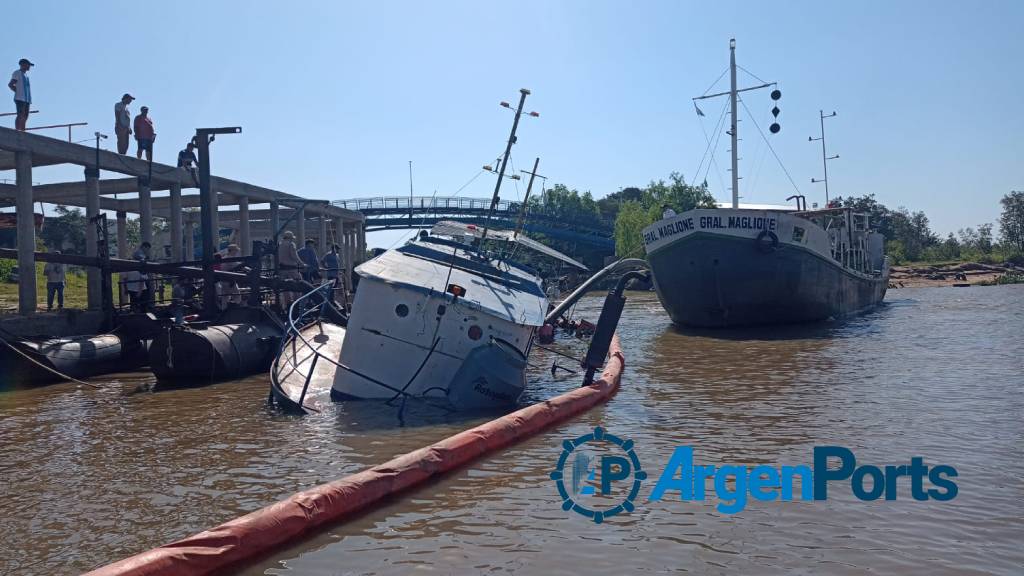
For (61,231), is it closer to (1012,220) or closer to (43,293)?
(43,293)

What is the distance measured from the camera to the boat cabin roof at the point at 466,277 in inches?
462

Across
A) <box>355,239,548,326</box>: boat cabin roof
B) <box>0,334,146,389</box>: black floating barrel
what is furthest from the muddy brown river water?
<box>355,239,548,326</box>: boat cabin roof

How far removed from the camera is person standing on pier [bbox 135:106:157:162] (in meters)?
19.6

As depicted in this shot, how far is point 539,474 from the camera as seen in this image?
767cm

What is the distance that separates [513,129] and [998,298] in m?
32.1

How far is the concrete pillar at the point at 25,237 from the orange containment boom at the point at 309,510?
458 inches

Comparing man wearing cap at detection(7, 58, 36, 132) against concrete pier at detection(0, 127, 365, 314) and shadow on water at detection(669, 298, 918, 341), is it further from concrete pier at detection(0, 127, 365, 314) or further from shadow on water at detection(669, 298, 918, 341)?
shadow on water at detection(669, 298, 918, 341)

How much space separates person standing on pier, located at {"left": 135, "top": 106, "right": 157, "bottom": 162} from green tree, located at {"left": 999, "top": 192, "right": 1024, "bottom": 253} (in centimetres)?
8346

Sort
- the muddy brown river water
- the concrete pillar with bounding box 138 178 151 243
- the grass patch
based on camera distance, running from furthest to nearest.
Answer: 1. the grass patch
2. the concrete pillar with bounding box 138 178 151 243
3. the muddy brown river water

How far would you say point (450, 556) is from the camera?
560 cm

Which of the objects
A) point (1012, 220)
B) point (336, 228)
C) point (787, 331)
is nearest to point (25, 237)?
point (336, 228)

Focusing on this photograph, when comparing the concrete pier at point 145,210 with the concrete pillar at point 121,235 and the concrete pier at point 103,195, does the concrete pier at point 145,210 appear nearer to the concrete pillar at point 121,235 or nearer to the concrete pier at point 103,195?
the concrete pier at point 103,195

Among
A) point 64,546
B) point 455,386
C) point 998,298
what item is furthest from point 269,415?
point 998,298

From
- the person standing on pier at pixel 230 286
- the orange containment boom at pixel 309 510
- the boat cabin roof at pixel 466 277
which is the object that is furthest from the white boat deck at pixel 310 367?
the person standing on pier at pixel 230 286
